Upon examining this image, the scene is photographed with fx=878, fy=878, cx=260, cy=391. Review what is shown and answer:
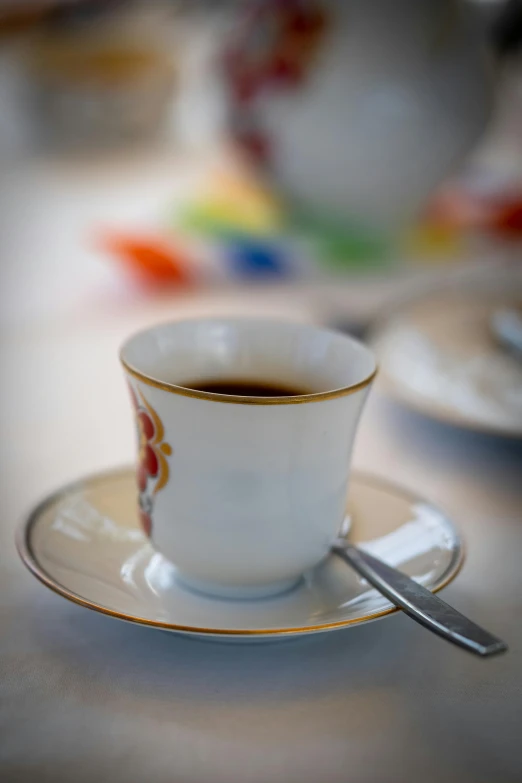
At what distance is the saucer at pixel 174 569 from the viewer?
0.35 meters

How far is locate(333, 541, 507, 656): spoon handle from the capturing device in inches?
11.9

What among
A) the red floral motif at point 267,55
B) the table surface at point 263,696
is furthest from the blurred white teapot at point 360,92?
the table surface at point 263,696

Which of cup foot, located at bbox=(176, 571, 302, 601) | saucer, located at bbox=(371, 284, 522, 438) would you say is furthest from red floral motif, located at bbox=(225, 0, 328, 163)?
cup foot, located at bbox=(176, 571, 302, 601)

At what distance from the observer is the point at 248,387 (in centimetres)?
44

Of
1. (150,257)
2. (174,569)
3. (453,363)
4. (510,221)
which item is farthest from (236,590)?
(510,221)

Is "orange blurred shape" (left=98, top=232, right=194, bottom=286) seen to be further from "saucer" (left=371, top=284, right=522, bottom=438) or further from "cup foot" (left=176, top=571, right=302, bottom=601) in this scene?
"cup foot" (left=176, top=571, right=302, bottom=601)

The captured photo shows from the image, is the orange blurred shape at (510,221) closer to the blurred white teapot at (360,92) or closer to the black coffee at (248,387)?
the blurred white teapot at (360,92)

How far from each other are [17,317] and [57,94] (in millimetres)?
623

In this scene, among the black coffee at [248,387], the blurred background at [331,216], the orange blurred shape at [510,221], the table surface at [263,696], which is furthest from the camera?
the orange blurred shape at [510,221]

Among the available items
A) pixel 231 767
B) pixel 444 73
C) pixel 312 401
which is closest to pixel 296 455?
pixel 312 401

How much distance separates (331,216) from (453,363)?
1.10 ft

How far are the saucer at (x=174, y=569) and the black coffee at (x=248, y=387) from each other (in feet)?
0.23

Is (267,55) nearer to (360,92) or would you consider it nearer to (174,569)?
(360,92)

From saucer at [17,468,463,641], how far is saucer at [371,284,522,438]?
0.11m
